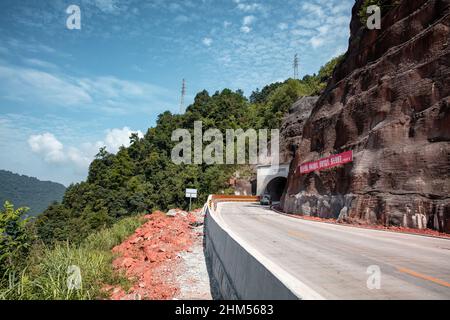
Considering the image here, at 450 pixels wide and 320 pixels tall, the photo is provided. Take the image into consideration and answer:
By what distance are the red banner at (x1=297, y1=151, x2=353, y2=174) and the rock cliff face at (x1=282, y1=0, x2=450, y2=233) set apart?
1.66 ft

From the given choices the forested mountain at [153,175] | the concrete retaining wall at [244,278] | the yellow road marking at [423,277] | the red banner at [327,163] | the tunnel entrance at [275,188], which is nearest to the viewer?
the concrete retaining wall at [244,278]

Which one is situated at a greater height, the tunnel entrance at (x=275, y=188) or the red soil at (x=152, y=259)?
the tunnel entrance at (x=275, y=188)

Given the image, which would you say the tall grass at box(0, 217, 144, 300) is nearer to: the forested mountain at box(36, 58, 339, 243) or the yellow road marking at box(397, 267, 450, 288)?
the yellow road marking at box(397, 267, 450, 288)

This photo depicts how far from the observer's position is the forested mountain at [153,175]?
205ft

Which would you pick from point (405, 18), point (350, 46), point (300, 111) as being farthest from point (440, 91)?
point (300, 111)

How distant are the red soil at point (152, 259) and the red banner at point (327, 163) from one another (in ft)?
40.0

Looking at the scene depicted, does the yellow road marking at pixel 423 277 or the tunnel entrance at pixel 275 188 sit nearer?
the yellow road marking at pixel 423 277

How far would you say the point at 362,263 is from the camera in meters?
8.16

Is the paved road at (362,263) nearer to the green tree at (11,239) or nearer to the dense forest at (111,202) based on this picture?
the dense forest at (111,202)

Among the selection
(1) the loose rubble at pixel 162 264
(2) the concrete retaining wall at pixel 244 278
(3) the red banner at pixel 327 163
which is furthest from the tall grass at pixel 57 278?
(3) the red banner at pixel 327 163

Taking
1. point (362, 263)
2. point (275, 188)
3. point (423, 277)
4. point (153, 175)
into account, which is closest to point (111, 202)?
point (153, 175)

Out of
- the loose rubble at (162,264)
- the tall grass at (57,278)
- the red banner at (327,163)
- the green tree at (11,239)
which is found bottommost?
the loose rubble at (162,264)

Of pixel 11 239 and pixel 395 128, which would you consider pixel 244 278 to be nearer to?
pixel 11 239

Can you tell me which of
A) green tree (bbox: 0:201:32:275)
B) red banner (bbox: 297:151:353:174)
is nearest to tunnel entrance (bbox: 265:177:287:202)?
red banner (bbox: 297:151:353:174)
